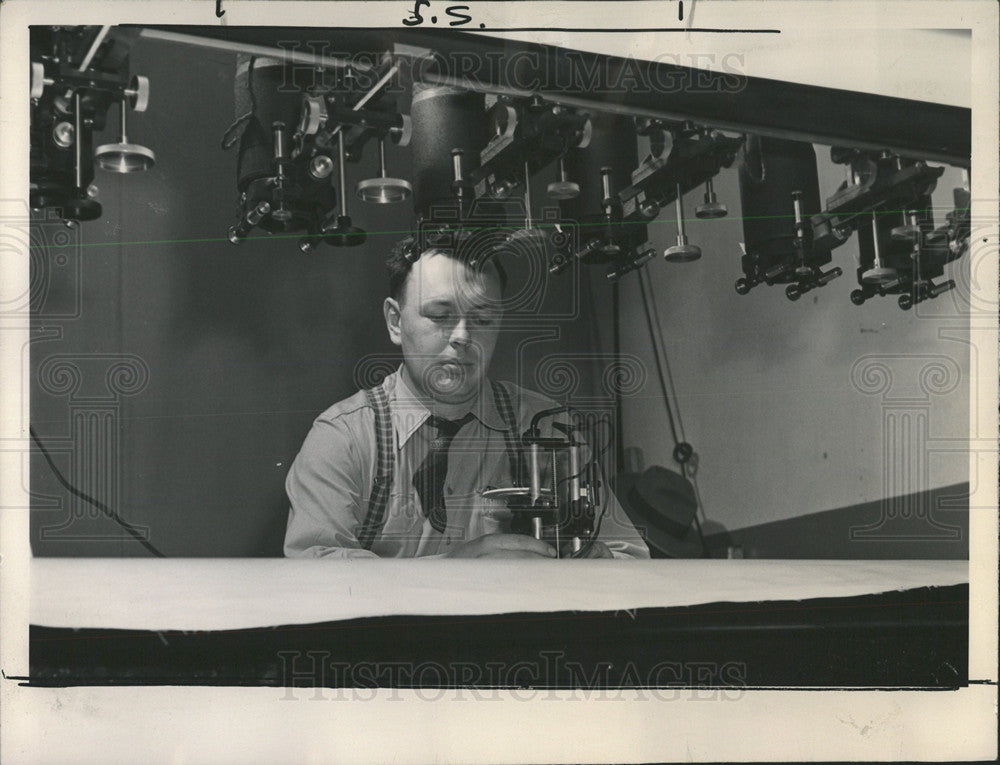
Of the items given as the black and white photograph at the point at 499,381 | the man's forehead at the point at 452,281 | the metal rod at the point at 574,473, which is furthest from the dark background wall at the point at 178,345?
the metal rod at the point at 574,473

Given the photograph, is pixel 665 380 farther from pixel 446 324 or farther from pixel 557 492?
pixel 446 324

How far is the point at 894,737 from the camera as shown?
6.88ft

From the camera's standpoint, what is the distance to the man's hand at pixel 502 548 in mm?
2092

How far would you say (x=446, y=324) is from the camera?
215cm

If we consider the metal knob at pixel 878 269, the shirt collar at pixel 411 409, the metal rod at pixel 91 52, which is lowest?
the shirt collar at pixel 411 409

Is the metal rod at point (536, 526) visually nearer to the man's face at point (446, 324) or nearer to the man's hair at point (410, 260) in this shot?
the man's face at point (446, 324)

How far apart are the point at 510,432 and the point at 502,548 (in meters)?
0.21

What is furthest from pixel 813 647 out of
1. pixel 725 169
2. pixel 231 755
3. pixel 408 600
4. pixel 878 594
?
pixel 231 755

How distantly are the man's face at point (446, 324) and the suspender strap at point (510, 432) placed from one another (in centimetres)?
4

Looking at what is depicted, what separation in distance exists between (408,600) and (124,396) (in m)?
0.62

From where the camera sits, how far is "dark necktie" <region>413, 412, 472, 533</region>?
6.91 ft

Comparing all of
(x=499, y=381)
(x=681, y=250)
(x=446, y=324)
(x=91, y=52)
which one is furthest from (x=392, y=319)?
(x=91, y=52)

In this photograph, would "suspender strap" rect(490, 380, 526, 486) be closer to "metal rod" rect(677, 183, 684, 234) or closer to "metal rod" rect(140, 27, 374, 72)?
"metal rod" rect(677, 183, 684, 234)

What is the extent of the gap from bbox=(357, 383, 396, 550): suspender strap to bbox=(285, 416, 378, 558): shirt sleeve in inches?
0.8
